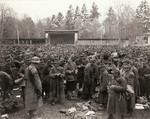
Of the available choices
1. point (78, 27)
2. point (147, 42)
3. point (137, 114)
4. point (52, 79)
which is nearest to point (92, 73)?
point (52, 79)

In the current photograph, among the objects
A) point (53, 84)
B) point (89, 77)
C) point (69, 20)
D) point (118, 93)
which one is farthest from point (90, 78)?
point (69, 20)

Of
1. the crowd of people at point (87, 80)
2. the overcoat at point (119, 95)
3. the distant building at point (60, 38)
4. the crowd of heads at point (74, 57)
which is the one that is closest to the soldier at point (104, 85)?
the crowd of people at point (87, 80)

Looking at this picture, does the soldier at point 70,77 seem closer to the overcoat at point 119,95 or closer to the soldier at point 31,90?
the soldier at point 31,90

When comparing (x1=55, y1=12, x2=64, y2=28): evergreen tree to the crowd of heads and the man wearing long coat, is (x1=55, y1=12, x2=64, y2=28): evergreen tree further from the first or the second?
the man wearing long coat

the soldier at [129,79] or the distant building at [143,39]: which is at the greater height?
the distant building at [143,39]

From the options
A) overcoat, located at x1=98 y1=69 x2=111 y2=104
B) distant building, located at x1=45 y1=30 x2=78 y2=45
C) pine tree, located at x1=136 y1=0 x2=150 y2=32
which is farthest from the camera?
pine tree, located at x1=136 y1=0 x2=150 y2=32

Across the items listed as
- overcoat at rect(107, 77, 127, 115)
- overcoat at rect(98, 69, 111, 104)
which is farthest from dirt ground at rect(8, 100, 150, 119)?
overcoat at rect(107, 77, 127, 115)

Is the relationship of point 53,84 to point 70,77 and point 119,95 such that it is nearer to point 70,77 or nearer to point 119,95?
point 70,77

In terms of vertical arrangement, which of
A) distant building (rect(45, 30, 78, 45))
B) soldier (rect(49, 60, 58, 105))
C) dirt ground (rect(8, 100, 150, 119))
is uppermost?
distant building (rect(45, 30, 78, 45))

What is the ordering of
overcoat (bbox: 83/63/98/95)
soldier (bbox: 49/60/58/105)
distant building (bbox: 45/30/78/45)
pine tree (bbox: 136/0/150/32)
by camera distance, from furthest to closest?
1. pine tree (bbox: 136/0/150/32)
2. distant building (bbox: 45/30/78/45)
3. overcoat (bbox: 83/63/98/95)
4. soldier (bbox: 49/60/58/105)

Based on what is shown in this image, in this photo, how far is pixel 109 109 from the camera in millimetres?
7039

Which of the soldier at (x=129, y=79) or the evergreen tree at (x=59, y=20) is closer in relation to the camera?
Result: the soldier at (x=129, y=79)

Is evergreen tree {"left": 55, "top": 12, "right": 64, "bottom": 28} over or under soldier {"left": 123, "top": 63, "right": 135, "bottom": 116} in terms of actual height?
over

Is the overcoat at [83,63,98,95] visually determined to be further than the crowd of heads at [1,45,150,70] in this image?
Yes
